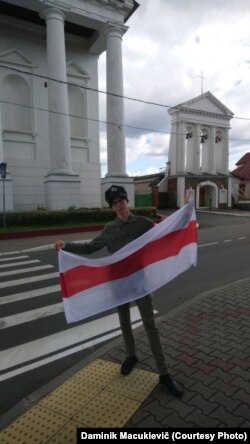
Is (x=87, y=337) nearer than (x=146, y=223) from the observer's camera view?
No

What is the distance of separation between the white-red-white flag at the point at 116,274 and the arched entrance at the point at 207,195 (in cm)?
3644

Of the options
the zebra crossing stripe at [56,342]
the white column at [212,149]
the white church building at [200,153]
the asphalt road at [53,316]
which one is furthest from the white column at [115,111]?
the white column at [212,149]

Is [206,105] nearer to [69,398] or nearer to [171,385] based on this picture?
[171,385]

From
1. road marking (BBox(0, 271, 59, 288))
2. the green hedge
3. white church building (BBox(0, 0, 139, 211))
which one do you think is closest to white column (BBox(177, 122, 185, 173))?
white church building (BBox(0, 0, 139, 211))

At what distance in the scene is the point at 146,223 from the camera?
355 cm

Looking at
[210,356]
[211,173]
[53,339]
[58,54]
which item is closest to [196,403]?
[210,356]

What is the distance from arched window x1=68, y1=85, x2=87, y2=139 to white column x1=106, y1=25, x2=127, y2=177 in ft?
10.3

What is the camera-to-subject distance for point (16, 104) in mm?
23484

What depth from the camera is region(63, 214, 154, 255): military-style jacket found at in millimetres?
3521

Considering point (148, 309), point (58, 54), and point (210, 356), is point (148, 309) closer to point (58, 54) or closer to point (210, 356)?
point (210, 356)

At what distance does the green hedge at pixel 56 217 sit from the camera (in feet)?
58.4

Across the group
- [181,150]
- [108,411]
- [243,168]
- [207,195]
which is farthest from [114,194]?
[243,168]

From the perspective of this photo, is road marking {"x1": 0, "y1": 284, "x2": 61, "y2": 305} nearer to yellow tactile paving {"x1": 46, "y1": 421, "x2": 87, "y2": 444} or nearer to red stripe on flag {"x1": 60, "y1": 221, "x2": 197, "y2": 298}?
red stripe on flag {"x1": 60, "y1": 221, "x2": 197, "y2": 298}

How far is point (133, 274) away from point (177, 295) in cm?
330
